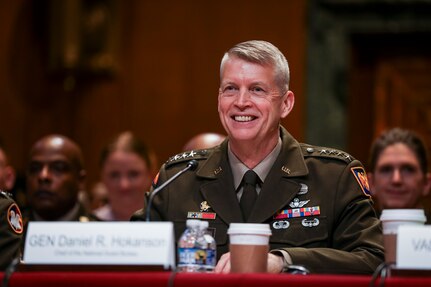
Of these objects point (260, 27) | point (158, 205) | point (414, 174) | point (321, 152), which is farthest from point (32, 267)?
point (260, 27)

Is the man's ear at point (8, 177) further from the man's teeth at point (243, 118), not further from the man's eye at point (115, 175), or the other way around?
the man's teeth at point (243, 118)

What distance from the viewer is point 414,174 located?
5.67 m

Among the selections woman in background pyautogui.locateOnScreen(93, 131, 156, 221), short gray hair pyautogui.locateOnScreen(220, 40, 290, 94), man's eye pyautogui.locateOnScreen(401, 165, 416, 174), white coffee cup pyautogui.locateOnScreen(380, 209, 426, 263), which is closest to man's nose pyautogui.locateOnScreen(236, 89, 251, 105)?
short gray hair pyautogui.locateOnScreen(220, 40, 290, 94)

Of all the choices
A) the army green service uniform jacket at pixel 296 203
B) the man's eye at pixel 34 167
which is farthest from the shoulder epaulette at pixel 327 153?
the man's eye at pixel 34 167

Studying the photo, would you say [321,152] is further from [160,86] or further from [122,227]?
[160,86]

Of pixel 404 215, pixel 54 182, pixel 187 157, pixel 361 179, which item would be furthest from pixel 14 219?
pixel 404 215

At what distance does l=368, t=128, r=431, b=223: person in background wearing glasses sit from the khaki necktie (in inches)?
65.2

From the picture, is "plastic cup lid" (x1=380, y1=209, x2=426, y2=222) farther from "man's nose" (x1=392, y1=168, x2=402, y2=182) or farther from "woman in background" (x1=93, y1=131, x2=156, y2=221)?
"woman in background" (x1=93, y1=131, x2=156, y2=221)

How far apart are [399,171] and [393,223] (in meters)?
2.46

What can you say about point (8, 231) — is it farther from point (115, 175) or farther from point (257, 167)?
point (115, 175)

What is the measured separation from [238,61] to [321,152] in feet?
1.75

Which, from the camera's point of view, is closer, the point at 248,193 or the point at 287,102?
the point at 248,193

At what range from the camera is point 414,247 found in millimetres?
3004

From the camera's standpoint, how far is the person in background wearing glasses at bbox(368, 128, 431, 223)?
18.3 ft
